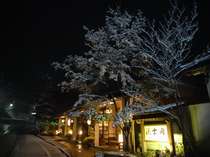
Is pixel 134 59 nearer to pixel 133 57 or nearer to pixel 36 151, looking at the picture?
pixel 133 57

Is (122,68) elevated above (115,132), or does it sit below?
above

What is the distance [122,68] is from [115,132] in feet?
37.8

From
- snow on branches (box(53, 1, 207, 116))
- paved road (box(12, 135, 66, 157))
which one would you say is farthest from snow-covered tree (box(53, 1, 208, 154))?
paved road (box(12, 135, 66, 157))

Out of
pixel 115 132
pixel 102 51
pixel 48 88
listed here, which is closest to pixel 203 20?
pixel 102 51

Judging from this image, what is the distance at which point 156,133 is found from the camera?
1253cm

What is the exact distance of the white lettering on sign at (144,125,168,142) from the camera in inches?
475

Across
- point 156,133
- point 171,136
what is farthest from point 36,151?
point 171,136

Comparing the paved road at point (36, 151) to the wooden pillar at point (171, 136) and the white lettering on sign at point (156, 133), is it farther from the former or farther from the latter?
the wooden pillar at point (171, 136)

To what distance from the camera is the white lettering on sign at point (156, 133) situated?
12.1 meters

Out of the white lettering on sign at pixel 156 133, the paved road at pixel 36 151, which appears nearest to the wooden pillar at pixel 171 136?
the white lettering on sign at pixel 156 133

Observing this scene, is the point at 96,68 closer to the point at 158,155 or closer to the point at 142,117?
the point at 142,117

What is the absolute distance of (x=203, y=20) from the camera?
13.8 meters

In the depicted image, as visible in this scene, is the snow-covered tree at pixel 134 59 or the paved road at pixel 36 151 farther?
the paved road at pixel 36 151

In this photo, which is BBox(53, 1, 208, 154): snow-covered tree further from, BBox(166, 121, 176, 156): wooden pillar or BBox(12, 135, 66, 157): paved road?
BBox(12, 135, 66, 157): paved road
